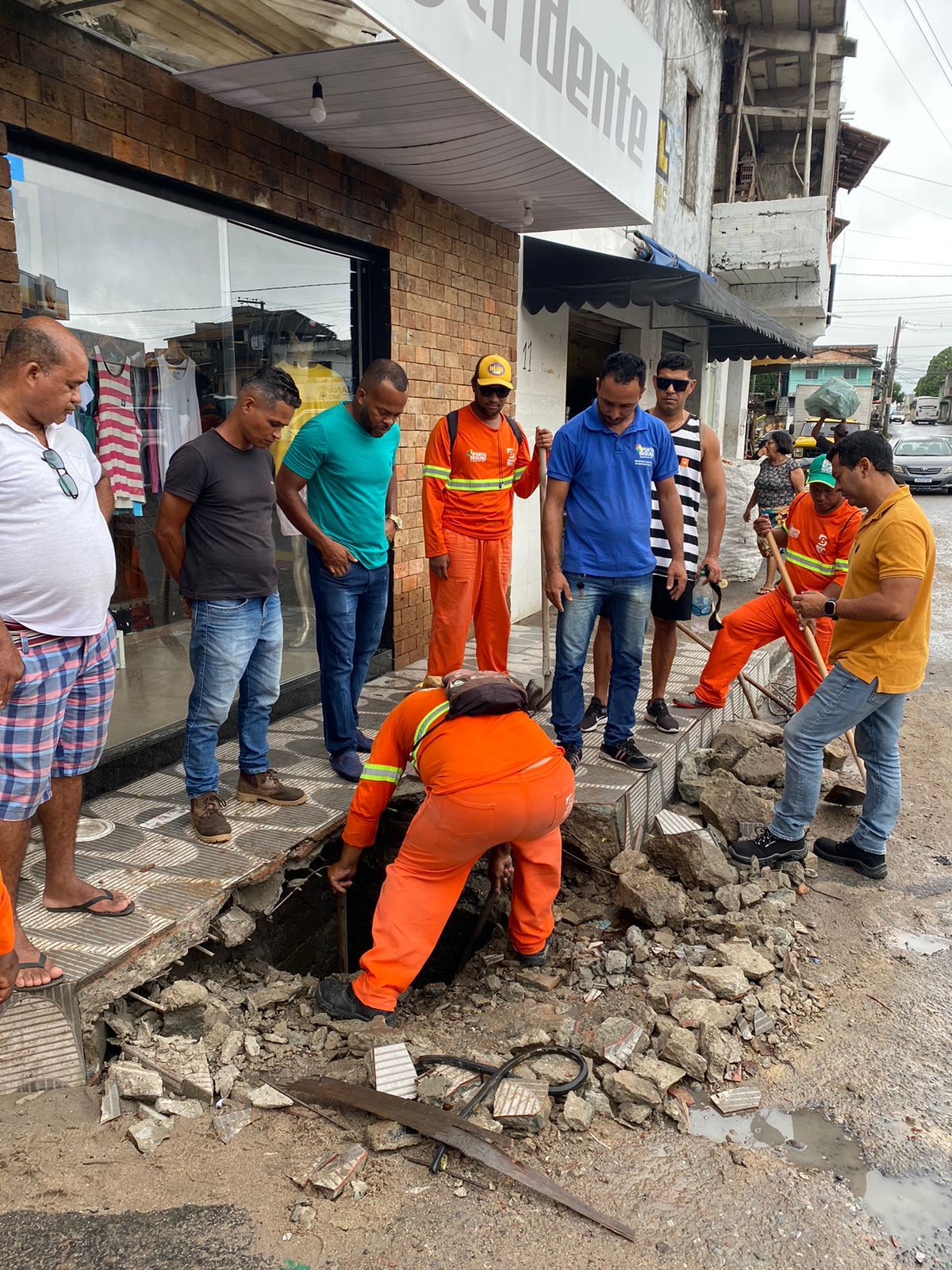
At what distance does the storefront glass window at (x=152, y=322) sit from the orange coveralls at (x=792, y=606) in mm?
2908

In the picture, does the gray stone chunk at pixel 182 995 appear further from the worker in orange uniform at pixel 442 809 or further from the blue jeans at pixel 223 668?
the blue jeans at pixel 223 668

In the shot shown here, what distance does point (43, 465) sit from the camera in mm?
2562

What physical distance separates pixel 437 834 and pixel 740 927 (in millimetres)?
1479

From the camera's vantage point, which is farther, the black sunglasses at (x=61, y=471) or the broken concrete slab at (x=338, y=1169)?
the black sunglasses at (x=61, y=471)

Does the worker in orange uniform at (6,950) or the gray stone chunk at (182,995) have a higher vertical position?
the worker in orange uniform at (6,950)

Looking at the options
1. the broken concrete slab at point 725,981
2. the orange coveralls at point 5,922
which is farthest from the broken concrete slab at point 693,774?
the orange coveralls at point 5,922

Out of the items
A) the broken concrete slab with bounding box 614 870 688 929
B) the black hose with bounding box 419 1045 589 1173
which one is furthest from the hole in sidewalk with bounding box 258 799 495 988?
the black hose with bounding box 419 1045 589 1173

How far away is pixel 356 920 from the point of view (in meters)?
4.52

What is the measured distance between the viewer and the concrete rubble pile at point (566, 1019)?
2.61 metres

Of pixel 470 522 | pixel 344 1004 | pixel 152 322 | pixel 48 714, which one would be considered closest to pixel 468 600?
pixel 470 522

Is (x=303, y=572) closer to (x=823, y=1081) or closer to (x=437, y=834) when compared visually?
(x=437, y=834)

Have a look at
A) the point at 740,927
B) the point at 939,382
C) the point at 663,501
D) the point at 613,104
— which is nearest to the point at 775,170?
the point at 613,104

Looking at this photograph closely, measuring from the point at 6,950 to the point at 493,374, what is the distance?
3.11 metres

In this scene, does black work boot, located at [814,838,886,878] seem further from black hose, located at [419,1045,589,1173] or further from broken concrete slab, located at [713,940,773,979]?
black hose, located at [419,1045,589,1173]
